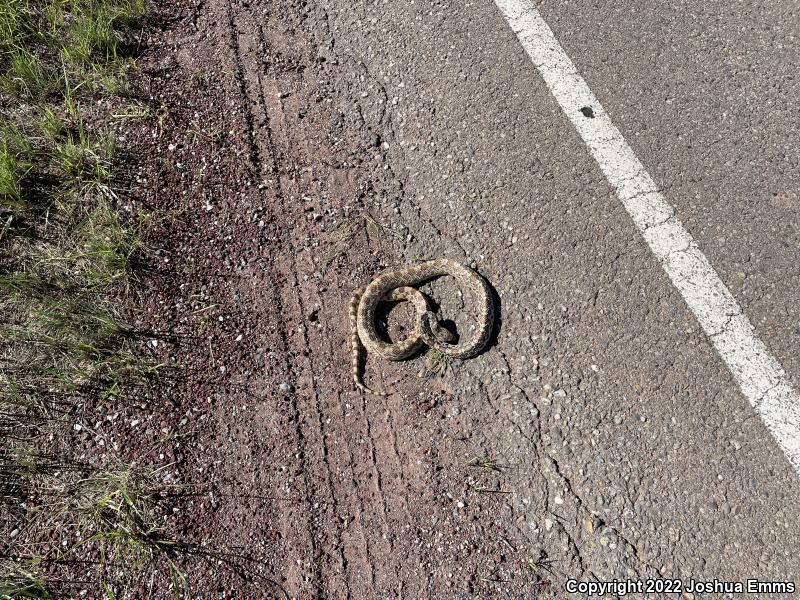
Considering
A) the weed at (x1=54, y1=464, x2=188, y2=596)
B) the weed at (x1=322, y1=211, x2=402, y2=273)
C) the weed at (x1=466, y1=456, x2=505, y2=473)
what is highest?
the weed at (x1=322, y1=211, x2=402, y2=273)

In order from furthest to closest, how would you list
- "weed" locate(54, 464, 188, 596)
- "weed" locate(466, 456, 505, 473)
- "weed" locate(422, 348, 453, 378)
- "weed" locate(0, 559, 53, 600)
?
"weed" locate(422, 348, 453, 378) → "weed" locate(466, 456, 505, 473) → "weed" locate(54, 464, 188, 596) → "weed" locate(0, 559, 53, 600)

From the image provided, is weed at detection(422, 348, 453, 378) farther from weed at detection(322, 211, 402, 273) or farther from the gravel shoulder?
weed at detection(322, 211, 402, 273)

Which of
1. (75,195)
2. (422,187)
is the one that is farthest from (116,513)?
(422,187)

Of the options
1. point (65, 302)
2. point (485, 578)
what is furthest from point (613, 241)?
point (65, 302)

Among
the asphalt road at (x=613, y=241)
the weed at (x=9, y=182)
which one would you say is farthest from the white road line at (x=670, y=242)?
the weed at (x=9, y=182)

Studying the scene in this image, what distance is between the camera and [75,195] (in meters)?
4.04

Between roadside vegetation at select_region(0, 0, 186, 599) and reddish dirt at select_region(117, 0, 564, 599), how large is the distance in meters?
0.18

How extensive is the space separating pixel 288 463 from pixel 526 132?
2.83m

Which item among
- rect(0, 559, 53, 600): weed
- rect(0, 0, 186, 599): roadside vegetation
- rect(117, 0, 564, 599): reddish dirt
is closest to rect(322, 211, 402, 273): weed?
rect(117, 0, 564, 599): reddish dirt

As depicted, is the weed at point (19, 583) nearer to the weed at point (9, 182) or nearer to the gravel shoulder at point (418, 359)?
the gravel shoulder at point (418, 359)

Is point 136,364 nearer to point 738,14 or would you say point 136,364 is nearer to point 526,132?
point 526,132

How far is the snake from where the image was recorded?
354 centimetres

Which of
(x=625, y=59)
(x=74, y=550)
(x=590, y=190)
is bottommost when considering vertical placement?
(x=74, y=550)

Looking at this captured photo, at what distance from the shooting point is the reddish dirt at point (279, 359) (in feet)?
9.67
